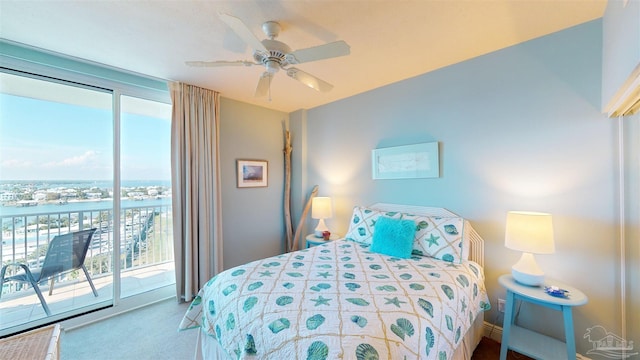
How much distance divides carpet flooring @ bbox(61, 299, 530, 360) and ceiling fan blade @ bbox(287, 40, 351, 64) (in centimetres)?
250

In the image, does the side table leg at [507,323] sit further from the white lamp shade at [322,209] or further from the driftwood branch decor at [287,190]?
the driftwood branch decor at [287,190]

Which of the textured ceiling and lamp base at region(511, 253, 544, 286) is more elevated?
the textured ceiling

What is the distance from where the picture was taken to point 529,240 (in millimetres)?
1719

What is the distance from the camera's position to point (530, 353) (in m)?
1.71

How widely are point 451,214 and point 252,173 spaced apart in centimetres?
271

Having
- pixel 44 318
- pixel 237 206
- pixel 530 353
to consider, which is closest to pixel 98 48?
pixel 237 206

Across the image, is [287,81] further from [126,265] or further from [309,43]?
[126,265]

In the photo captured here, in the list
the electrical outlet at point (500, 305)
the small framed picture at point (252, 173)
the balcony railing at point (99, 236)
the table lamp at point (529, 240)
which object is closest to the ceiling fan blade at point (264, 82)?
the small framed picture at point (252, 173)

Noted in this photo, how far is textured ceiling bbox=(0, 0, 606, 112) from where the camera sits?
1.61 metres

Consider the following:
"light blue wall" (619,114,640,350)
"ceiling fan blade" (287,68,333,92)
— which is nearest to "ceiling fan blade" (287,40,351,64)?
"ceiling fan blade" (287,68,333,92)

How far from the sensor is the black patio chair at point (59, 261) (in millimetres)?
2230

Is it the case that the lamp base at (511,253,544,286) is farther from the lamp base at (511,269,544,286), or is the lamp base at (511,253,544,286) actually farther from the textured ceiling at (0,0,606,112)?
the textured ceiling at (0,0,606,112)

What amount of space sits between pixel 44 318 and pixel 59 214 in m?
0.99

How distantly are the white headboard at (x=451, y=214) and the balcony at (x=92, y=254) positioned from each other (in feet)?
9.23
